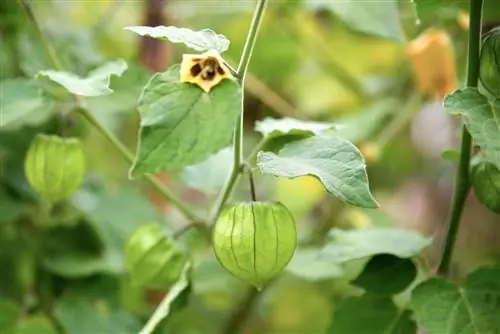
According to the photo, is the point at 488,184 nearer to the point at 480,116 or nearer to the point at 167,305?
the point at 480,116

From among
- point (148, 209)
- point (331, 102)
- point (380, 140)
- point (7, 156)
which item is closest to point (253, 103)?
point (331, 102)

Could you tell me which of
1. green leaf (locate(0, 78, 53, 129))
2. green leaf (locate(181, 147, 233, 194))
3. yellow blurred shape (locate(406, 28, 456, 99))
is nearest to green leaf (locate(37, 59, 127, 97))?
green leaf (locate(0, 78, 53, 129))

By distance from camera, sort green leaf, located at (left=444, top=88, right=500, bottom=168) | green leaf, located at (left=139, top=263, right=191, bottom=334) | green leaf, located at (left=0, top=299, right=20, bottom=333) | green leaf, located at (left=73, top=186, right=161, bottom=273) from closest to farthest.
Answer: green leaf, located at (left=444, top=88, right=500, bottom=168)
green leaf, located at (left=139, top=263, right=191, bottom=334)
green leaf, located at (left=0, top=299, right=20, bottom=333)
green leaf, located at (left=73, top=186, right=161, bottom=273)

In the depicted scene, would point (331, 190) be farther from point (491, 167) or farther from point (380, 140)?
point (380, 140)

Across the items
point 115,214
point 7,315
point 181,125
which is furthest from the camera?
point 115,214

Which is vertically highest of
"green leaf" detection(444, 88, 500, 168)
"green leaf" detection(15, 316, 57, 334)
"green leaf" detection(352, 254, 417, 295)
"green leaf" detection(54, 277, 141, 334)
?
"green leaf" detection(444, 88, 500, 168)

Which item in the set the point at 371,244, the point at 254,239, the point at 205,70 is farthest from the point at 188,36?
the point at 371,244

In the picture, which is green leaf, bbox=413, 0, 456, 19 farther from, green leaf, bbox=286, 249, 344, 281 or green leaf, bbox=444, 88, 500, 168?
green leaf, bbox=286, 249, 344, 281

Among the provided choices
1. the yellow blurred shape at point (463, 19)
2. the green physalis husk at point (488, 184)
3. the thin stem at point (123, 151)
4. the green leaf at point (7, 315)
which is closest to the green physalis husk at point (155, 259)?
the thin stem at point (123, 151)
